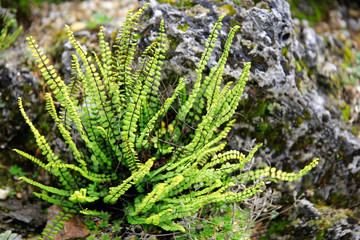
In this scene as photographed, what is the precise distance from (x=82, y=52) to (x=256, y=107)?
5.93 ft

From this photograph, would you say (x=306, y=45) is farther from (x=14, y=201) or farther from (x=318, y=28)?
(x=14, y=201)

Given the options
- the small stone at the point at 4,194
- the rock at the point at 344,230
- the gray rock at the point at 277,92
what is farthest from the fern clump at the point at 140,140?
the rock at the point at 344,230

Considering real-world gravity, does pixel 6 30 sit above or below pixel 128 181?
above

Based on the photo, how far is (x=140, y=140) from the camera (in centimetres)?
264

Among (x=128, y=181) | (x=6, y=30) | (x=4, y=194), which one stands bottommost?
(x=4, y=194)

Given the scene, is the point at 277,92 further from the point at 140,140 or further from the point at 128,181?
the point at 128,181

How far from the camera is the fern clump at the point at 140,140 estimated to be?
246 centimetres

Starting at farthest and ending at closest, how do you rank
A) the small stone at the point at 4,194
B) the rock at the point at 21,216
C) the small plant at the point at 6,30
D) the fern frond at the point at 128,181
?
the small plant at the point at 6,30
the small stone at the point at 4,194
the rock at the point at 21,216
the fern frond at the point at 128,181

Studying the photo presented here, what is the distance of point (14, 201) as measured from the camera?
319 centimetres

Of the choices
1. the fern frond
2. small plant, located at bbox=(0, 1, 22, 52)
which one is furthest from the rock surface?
the fern frond

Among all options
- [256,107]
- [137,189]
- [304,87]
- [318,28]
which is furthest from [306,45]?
[137,189]

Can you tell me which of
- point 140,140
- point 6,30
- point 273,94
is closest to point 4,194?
point 140,140

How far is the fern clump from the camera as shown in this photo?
8.05 ft

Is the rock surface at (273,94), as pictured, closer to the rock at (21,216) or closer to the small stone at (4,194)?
the small stone at (4,194)
